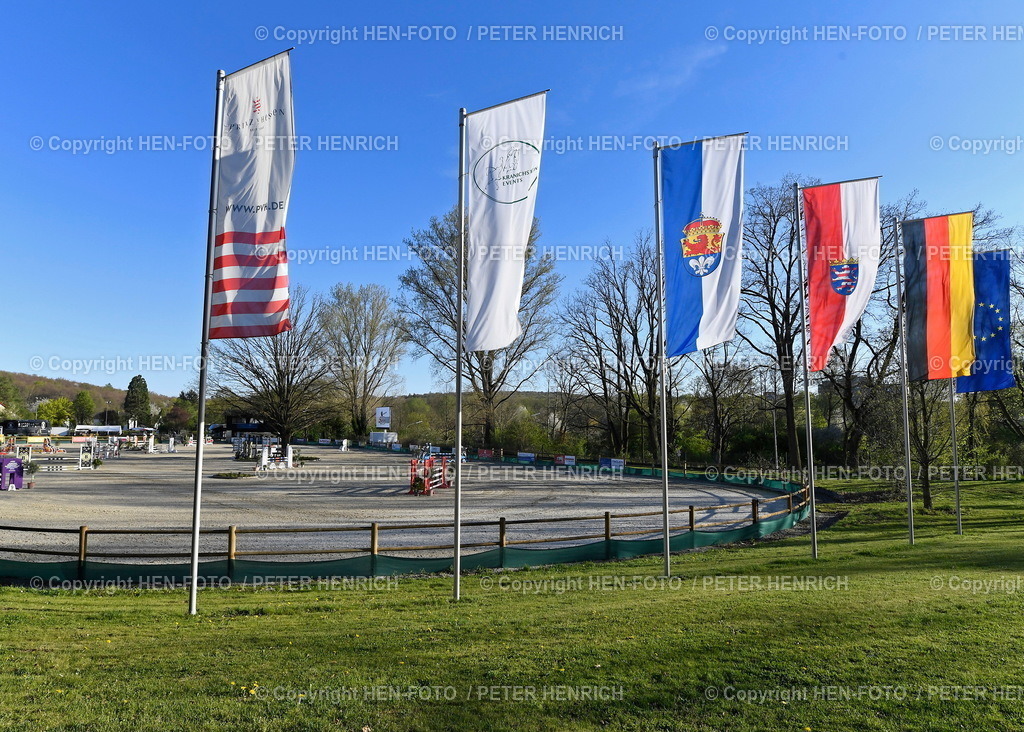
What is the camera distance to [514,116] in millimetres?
9445

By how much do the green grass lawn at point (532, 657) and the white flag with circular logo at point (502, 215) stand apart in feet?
13.9

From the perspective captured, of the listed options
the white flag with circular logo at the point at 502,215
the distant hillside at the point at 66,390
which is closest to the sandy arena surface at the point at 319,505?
the white flag with circular logo at the point at 502,215

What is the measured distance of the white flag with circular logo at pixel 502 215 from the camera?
9320 mm

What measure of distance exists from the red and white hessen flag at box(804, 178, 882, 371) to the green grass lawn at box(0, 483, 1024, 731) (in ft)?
17.7

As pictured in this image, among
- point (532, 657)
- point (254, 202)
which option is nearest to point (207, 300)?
point (254, 202)

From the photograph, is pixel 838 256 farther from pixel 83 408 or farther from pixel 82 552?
pixel 83 408

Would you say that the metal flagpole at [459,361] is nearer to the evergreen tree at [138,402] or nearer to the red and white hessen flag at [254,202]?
the red and white hessen flag at [254,202]

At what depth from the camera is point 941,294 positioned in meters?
16.0

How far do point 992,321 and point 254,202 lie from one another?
1812 centimetres

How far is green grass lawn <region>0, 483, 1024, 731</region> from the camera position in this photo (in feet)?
16.0

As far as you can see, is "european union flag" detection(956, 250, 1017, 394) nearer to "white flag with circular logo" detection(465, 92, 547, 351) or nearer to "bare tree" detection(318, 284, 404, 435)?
"white flag with circular logo" detection(465, 92, 547, 351)

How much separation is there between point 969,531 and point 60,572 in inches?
901

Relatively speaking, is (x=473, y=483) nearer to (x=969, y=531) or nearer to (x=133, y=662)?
(x=969, y=531)

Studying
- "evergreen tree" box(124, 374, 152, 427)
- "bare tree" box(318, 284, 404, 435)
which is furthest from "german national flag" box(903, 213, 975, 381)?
"evergreen tree" box(124, 374, 152, 427)
